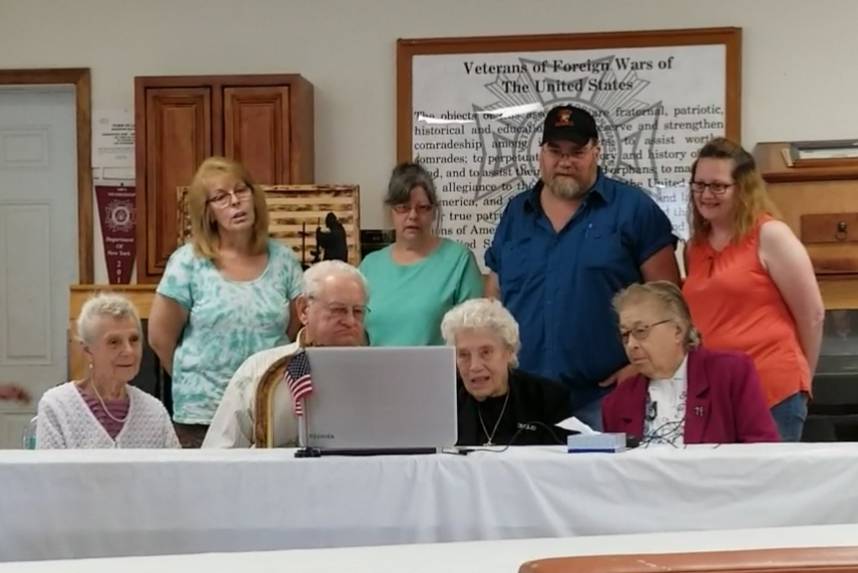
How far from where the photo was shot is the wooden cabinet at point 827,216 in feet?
12.8

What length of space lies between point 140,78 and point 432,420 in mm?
2751

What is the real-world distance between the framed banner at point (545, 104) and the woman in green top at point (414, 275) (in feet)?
3.18

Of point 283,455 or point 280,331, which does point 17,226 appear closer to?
point 280,331

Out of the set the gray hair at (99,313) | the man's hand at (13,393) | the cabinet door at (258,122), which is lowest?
the man's hand at (13,393)

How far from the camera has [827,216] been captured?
12.8 feet

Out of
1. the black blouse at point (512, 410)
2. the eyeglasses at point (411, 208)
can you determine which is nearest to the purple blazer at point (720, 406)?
the black blouse at point (512, 410)

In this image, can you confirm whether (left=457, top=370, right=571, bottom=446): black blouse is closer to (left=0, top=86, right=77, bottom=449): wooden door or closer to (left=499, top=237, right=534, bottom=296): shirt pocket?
(left=499, top=237, right=534, bottom=296): shirt pocket

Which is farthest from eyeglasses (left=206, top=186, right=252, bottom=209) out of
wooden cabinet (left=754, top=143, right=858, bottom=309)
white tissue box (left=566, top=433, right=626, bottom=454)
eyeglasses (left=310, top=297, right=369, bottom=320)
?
wooden cabinet (left=754, top=143, right=858, bottom=309)

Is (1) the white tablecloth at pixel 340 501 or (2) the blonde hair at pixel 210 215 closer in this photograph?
(1) the white tablecloth at pixel 340 501

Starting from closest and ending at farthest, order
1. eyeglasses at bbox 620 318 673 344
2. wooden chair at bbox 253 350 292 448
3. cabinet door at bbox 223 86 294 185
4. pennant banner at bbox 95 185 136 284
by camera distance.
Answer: wooden chair at bbox 253 350 292 448
eyeglasses at bbox 620 318 673 344
cabinet door at bbox 223 86 294 185
pennant banner at bbox 95 185 136 284

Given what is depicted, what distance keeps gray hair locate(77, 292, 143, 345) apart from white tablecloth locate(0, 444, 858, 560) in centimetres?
78

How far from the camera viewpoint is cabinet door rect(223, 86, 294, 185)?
4.26m

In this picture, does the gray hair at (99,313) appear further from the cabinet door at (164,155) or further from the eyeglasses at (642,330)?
the cabinet door at (164,155)

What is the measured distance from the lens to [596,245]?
3.13 meters
